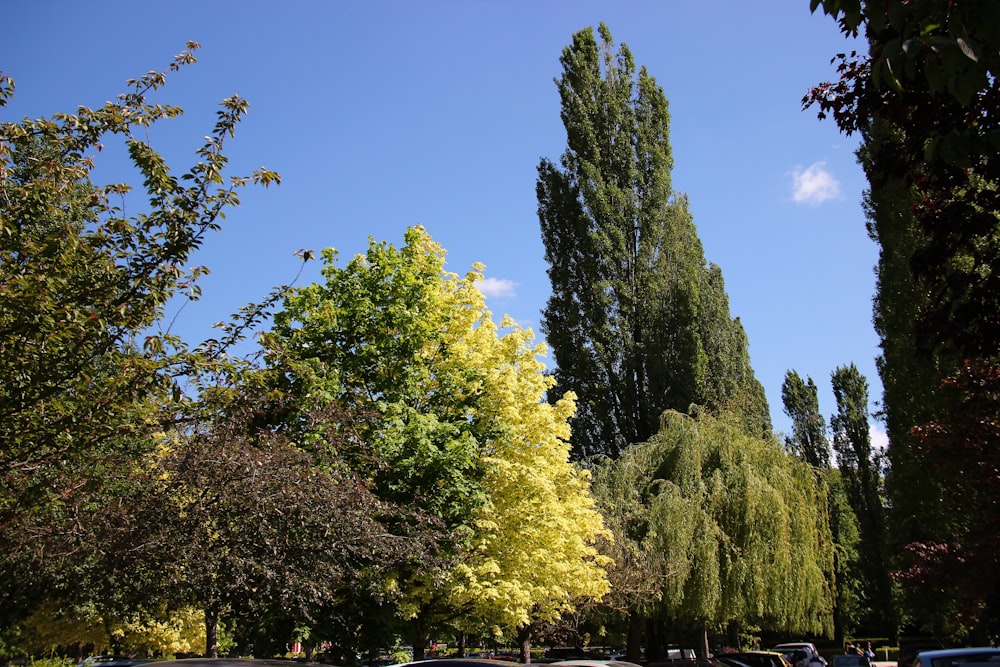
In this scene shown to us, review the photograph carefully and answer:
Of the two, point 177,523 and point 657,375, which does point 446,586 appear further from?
point 657,375

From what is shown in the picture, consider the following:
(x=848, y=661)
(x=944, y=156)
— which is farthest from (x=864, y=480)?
(x=944, y=156)

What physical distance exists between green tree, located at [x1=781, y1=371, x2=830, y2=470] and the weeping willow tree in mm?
27138

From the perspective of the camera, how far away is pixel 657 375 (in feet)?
94.0

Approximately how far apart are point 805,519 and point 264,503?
16211mm

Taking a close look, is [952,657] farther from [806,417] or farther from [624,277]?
[806,417]

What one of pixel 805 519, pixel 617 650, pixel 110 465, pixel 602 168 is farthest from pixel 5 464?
pixel 617 650

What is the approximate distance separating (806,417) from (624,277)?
25.3 meters

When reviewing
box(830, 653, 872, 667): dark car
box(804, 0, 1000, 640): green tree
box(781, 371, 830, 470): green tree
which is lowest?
box(830, 653, 872, 667): dark car

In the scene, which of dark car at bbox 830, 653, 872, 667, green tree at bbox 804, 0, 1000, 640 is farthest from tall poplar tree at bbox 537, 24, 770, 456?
green tree at bbox 804, 0, 1000, 640

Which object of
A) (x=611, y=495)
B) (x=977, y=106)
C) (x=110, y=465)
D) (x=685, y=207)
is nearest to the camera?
(x=977, y=106)

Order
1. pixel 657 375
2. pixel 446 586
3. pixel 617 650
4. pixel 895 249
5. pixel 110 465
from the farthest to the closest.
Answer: pixel 617 650, pixel 657 375, pixel 895 249, pixel 446 586, pixel 110 465

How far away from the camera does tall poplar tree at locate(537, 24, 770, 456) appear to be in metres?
29.0

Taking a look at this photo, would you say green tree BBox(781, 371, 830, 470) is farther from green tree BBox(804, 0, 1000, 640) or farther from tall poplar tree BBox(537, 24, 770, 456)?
green tree BBox(804, 0, 1000, 640)

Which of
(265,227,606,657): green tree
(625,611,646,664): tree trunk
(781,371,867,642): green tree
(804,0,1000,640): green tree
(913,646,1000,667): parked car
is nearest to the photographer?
(804,0,1000,640): green tree
